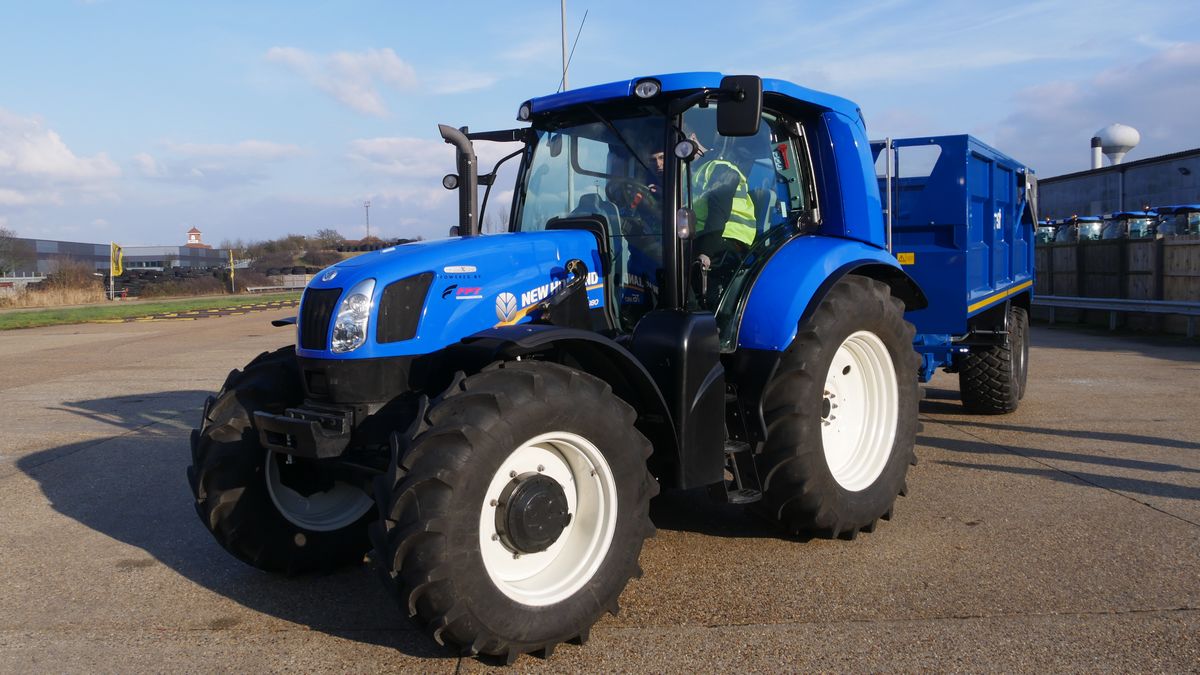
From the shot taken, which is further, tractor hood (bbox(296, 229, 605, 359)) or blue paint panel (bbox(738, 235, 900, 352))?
blue paint panel (bbox(738, 235, 900, 352))

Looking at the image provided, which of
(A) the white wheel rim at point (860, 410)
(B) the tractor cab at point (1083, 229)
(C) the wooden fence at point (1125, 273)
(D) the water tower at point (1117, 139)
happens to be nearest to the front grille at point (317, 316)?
(A) the white wheel rim at point (860, 410)

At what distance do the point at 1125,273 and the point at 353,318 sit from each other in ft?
57.3

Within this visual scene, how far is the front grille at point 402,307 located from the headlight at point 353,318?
0.19 feet

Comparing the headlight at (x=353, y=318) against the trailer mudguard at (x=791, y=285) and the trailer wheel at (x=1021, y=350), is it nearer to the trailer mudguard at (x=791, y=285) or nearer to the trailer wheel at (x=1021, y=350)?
the trailer mudguard at (x=791, y=285)

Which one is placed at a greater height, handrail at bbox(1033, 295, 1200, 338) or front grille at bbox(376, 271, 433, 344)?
front grille at bbox(376, 271, 433, 344)

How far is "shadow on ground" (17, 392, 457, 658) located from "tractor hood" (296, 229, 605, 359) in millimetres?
1167

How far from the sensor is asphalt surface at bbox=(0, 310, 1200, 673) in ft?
12.2

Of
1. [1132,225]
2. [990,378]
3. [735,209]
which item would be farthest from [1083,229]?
[735,209]

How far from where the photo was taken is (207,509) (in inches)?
173

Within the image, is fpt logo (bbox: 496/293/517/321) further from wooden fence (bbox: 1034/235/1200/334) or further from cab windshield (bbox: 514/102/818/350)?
wooden fence (bbox: 1034/235/1200/334)

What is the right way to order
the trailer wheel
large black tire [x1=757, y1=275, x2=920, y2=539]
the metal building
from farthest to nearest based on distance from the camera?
the metal building → the trailer wheel → large black tire [x1=757, y1=275, x2=920, y2=539]

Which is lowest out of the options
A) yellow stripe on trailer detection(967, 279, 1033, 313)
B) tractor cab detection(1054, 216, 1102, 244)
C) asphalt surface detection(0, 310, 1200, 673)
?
asphalt surface detection(0, 310, 1200, 673)

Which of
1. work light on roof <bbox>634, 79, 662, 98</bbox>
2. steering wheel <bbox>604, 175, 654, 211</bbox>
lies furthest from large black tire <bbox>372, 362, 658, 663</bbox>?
work light on roof <bbox>634, 79, 662, 98</bbox>

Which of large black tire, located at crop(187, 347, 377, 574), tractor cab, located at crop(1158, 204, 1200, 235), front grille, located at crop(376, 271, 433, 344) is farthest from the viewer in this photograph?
tractor cab, located at crop(1158, 204, 1200, 235)
